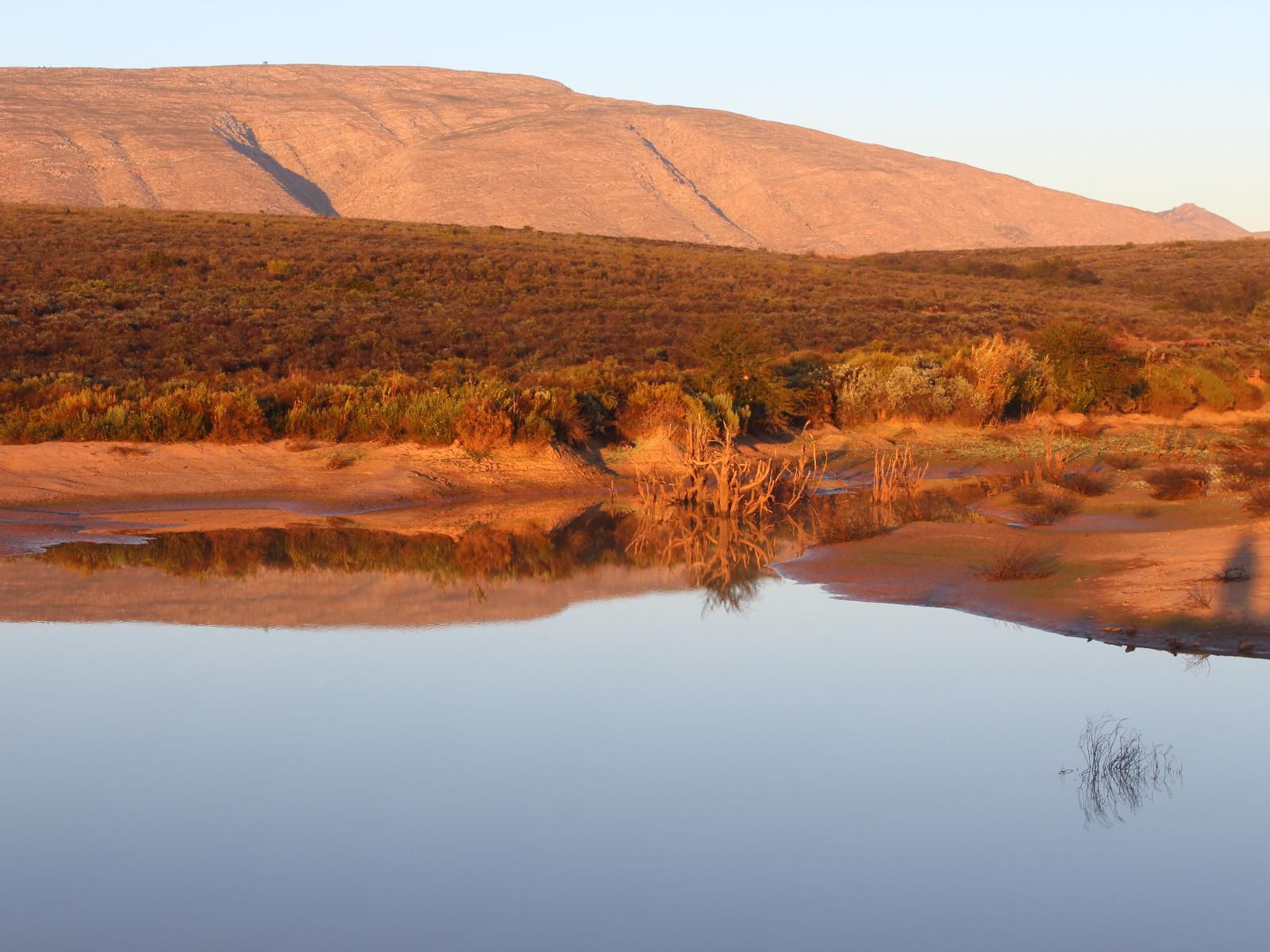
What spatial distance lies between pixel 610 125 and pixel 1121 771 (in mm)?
148321

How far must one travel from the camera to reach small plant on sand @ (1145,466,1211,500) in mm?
16906

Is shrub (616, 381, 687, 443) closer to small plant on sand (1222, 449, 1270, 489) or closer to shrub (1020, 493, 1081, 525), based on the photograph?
shrub (1020, 493, 1081, 525)

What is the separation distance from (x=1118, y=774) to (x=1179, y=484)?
10296 mm

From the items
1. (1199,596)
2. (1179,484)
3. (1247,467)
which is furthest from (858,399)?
(1199,596)

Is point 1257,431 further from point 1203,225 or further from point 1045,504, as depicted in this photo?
point 1203,225

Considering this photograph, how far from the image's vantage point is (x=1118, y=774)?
303 inches

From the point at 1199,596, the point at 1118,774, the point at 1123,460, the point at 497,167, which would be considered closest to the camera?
the point at 1118,774

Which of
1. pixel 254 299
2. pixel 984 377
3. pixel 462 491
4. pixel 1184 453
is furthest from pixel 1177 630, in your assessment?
pixel 254 299

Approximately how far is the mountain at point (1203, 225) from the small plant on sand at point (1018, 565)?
15877cm

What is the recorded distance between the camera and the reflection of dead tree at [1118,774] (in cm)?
729

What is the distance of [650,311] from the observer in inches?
1587

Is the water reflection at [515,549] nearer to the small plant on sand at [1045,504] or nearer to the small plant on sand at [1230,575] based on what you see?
the small plant on sand at [1045,504]

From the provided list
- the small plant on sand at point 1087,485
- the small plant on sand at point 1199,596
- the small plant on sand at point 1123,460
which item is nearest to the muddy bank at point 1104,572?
the small plant on sand at point 1199,596

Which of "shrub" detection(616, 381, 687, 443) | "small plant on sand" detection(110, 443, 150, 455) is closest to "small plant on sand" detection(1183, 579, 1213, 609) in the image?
"shrub" detection(616, 381, 687, 443)
